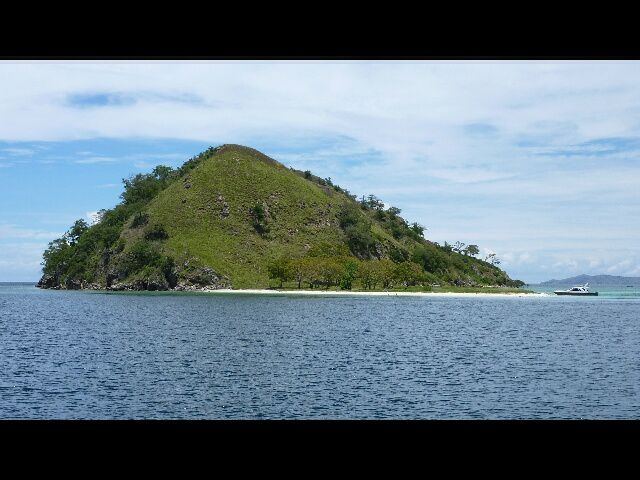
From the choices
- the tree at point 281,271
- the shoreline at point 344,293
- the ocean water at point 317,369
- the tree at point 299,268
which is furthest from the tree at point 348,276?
the ocean water at point 317,369

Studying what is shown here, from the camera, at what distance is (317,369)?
1710 inches

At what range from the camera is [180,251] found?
592 ft

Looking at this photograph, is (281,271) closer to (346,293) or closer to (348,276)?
(348,276)

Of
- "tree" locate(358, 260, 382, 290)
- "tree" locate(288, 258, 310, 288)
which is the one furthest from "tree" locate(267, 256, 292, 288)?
"tree" locate(358, 260, 382, 290)

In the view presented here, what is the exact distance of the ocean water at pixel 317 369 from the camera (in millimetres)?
30906

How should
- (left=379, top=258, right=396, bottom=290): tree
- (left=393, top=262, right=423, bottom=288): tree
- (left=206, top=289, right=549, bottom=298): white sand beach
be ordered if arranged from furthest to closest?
(left=393, top=262, right=423, bottom=288): tree
(left=379, top=258, right=396, bottom=290): tree
(left=206, top=289, right=549, bottom=298): white sand beach

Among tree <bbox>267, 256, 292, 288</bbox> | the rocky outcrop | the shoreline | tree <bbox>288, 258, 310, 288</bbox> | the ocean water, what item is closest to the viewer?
the ocean water

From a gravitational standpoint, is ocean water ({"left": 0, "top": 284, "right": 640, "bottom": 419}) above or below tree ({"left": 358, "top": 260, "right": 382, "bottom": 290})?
below

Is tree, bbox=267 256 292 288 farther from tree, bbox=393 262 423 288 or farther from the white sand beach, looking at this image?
tree, bbox=393 262 423 288

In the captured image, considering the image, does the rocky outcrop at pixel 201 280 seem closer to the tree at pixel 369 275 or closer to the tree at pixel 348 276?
the tree at pixel 348 276

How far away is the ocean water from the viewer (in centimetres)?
3091
